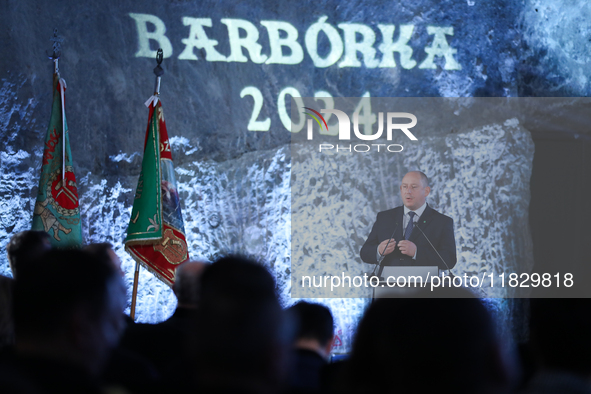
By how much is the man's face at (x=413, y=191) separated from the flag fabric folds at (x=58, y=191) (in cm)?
280

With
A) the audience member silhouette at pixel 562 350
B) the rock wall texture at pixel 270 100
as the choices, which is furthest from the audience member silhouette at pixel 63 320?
the rock wall texture at pixel 270 100

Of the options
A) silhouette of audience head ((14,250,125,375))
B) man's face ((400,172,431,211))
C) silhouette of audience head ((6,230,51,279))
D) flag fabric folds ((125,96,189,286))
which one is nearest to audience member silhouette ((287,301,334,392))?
silhouette of audience head ((14,250,125,375))

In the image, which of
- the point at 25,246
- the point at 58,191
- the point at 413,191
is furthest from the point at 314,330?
the point at 413,191

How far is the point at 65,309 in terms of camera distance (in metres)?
1.47

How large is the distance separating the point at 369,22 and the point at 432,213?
6.06 feet

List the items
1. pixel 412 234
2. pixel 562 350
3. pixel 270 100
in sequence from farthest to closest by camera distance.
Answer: pixel 270 100 < pixel 412 234 < pixel 562 350

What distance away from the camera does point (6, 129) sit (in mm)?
5266

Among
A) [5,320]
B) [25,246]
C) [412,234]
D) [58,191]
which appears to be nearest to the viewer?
[5,320]

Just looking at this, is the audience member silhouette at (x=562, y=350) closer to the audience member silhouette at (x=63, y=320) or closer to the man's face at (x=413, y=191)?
the audience member silhouette at (x=63, y=320)

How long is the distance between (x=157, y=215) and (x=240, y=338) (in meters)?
3.54

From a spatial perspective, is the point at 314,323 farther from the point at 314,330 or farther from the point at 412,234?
the point at 412,234

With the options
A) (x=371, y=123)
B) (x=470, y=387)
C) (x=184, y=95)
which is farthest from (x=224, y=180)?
(x=470, y=387)

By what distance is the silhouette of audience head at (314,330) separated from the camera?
2371 millimetres

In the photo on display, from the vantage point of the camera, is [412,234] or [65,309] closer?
[65,309]
